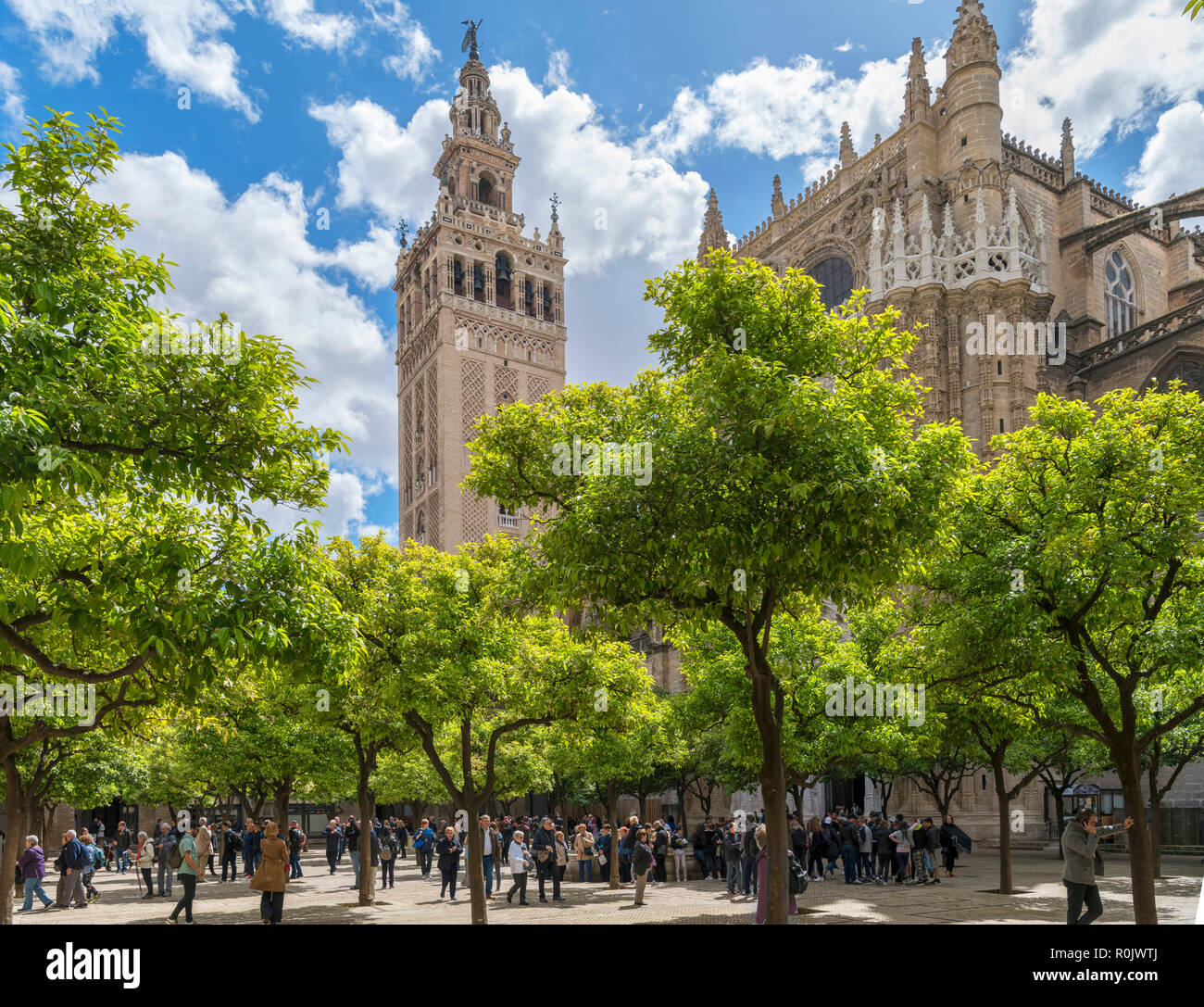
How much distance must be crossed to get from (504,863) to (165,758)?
51.2ft

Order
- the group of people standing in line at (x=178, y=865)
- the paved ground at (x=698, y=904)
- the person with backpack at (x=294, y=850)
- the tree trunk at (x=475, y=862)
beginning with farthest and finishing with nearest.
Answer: the person with backpack at (x=294, y=850) < the paved ground at (x=698, y=904) < the tree trunk at (x=475, y=862) < the group of people standing in line at (x=178, y=865)

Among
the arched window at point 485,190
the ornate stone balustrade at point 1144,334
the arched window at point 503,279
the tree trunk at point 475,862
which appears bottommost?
the tree trunk at point 475,862

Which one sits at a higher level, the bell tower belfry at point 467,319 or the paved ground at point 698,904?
the bell tower belfry at point 467,319

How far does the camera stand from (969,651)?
41.6 feet

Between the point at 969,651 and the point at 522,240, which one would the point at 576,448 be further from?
the point at 522,240

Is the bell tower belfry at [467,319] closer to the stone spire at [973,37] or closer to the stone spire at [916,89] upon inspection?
the stone spire at [916,89]

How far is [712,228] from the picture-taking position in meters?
58.0

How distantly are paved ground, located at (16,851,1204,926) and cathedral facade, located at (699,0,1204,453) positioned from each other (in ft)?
63.4

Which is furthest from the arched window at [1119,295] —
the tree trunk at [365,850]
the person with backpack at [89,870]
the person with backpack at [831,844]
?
the person with backpack at [89,870]

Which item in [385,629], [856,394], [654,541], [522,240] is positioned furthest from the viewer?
[522,240]
